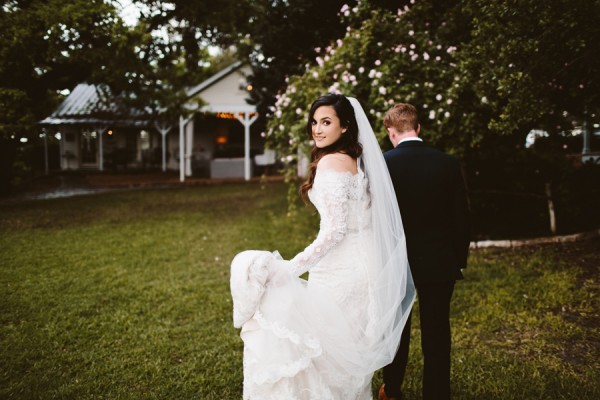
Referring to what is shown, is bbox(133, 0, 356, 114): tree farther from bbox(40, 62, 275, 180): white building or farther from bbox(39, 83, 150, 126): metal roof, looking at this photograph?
bbox(39, 83, 150, 126): metal roof

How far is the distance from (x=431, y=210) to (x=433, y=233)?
15 cm

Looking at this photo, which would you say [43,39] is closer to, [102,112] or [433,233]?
[433,233]

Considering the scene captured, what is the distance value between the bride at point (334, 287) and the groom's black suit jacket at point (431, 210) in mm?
139

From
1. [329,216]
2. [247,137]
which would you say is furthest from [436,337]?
[247,137]

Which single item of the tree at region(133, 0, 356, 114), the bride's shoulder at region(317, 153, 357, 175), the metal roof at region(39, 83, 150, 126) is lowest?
the bride's shoulder at region(317, 153, 357, 175)

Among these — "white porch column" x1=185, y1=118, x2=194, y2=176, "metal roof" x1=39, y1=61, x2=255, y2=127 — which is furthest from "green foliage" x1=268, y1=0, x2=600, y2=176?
"white porch column" x1=185, y1=118, x2=194, y2=176

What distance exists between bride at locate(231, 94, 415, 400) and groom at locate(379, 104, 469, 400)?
14 centimetres

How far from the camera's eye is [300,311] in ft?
8.59

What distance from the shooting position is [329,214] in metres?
2.60

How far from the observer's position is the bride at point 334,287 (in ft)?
8.31

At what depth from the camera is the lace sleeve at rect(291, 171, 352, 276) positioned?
2576 millimetres

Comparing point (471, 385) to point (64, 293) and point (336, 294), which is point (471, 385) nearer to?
point (336, 294)

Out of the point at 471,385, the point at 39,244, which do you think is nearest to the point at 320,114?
the point at 471,385

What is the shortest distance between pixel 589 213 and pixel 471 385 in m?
6.41
